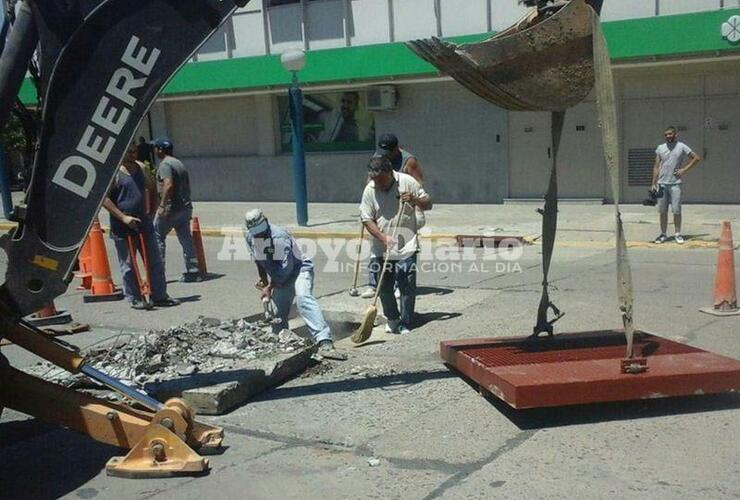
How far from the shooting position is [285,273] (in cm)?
731

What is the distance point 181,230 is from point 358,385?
5.59 m

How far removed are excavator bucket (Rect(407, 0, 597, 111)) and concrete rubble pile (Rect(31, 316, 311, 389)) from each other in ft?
9.00

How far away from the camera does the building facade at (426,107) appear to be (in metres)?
16.2

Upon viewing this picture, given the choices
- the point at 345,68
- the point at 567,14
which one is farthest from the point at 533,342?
the point at 345,68

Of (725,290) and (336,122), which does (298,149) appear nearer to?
(336,122)

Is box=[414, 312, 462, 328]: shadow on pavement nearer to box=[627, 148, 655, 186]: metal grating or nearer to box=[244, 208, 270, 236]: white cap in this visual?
box=[244, 208, 270, 236]: white cap

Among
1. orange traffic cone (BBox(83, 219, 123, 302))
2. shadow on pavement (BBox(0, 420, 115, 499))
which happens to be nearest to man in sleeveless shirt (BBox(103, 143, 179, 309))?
orange traffic cone (BBox(83, 219, 123, 302))

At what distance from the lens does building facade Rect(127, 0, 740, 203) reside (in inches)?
637

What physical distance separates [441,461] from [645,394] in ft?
4.76

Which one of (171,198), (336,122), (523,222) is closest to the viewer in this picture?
(171,198)

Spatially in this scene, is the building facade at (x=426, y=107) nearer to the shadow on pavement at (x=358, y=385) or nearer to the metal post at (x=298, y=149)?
the metal post at (x=298, y=149)

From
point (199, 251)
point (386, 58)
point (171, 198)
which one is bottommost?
point (199, 251)

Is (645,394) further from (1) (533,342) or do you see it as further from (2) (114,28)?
(2) (114,28)

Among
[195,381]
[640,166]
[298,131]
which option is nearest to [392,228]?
[195,381]
